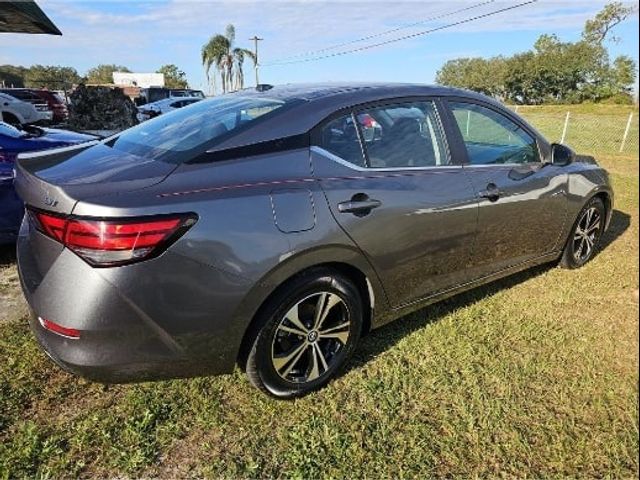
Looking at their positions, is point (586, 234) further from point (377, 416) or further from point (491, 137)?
point (377, 416)

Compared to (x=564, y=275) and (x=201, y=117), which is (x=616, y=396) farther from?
(x=201, y=117)

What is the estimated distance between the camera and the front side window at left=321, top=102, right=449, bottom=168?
270 centimetres

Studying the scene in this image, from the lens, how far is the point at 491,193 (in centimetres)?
329

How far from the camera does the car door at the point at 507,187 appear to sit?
130 inches

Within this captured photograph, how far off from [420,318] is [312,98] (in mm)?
1750

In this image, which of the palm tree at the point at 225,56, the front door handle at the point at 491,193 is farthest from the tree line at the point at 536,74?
the front door handle at the point at 491,193

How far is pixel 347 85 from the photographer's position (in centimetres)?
313

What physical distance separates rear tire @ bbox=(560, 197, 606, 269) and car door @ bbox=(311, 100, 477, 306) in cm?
162

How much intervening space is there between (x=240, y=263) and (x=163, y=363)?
1.86 ft

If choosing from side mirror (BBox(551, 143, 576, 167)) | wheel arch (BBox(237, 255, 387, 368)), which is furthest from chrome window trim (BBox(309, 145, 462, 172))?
side mirror (BBox(551, 143, 576, 167))

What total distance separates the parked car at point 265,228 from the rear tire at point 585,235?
1060 mm

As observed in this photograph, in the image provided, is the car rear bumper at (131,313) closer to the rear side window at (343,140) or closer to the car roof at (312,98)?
the car roof at (312,98)

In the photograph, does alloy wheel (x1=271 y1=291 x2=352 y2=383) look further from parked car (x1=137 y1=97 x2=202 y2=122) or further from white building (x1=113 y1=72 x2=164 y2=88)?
white building (x1=113 y1=72 x2=164 y2=88)

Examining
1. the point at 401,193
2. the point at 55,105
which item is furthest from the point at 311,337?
the point at 55,105
